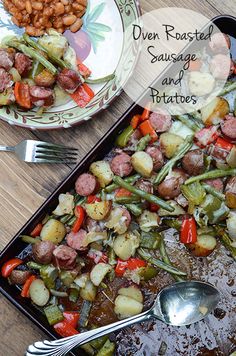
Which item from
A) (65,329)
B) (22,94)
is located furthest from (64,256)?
(22,94)

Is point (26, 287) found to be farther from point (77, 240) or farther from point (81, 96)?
point (81, 96)

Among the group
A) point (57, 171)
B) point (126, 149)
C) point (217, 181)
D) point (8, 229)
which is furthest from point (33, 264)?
point (217, 181)

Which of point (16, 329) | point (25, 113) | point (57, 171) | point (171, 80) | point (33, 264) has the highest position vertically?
point (171, 80)

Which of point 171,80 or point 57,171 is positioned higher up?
point 171,80

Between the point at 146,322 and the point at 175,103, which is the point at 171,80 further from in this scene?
the point at 146,322

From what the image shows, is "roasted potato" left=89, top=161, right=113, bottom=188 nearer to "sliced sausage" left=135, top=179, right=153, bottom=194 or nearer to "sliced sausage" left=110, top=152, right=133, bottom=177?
"sliced sausage" left=110, top=152, right=133, bottom=177

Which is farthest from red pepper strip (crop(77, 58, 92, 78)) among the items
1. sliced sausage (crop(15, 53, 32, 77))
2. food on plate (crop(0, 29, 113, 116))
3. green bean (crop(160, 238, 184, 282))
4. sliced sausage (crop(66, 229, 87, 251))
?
green bean (crop(160, 238, 184, 282))
